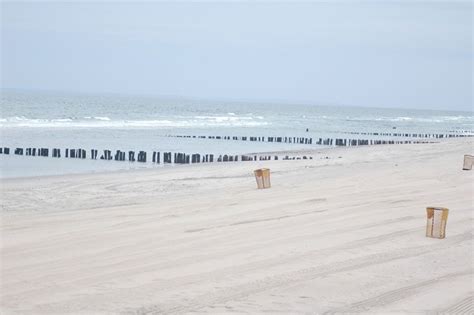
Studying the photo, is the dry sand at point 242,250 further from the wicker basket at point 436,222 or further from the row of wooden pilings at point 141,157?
the row of wooden pilings at point 141,157

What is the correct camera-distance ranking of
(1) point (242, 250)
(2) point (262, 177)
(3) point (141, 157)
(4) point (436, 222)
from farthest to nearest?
(3) point (141, 157)
(2) point (262, 177)
(4) point (436, 222)
(1) point (242, 250)

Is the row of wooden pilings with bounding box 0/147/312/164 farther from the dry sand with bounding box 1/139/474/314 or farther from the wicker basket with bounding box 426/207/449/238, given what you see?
the wicker basket with bounding box 426/207/449/238

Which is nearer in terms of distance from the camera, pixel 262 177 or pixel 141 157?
pixel 262 177

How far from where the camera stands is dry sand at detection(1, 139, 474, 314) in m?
6.75

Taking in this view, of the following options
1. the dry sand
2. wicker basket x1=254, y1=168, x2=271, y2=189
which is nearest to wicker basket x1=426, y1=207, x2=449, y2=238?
the dry sand

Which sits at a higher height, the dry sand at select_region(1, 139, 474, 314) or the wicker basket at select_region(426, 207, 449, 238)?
the wicker basket at select_region(426, 207, 449, 238)

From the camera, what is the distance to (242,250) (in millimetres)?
8758

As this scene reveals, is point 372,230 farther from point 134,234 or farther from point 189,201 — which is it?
point 189,201

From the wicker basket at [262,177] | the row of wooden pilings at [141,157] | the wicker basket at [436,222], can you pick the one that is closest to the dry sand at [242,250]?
the wicker basket at [436,222]

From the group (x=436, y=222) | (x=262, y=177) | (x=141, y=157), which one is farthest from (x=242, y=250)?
(x=141, y=157)

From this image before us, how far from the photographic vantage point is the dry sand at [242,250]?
Answer: 22.2ft

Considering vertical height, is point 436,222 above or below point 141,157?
above

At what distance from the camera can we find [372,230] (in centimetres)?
1011

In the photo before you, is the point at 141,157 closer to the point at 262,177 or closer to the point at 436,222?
the point at 262,177
